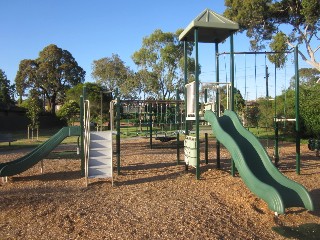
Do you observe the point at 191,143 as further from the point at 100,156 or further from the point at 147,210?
the point at 147,210

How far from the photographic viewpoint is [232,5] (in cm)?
2344

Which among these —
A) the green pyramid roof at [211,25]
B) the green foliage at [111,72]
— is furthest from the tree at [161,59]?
the green pyramid roof at [211,25]

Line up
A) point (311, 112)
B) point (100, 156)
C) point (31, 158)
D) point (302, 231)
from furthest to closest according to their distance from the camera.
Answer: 1. point (311, 112)
2. point (31, 158)
3. point (100, 156)
4. point (302, 231)

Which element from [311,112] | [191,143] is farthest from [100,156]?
[311,112]

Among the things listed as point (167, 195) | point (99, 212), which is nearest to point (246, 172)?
point (167, 195)

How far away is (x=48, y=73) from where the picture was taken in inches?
2092

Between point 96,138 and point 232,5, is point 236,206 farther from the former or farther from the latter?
point 232,5

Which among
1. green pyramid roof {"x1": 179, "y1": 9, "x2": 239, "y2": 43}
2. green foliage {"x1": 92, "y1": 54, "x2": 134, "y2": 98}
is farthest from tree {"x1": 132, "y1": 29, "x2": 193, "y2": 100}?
green pyramid roof {"x1": 179, "y1": 9, "x2": 239, "y2": 43}

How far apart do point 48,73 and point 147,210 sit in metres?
51.4

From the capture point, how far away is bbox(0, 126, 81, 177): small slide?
809cm

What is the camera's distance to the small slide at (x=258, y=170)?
17.1 ft

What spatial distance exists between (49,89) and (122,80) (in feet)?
38.9

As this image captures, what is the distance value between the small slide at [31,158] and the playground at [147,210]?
313 millimetres

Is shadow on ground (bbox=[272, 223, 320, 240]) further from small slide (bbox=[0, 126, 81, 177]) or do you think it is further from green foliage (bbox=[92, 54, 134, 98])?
green foliage (bbox=[92, 54, 134, 98])
